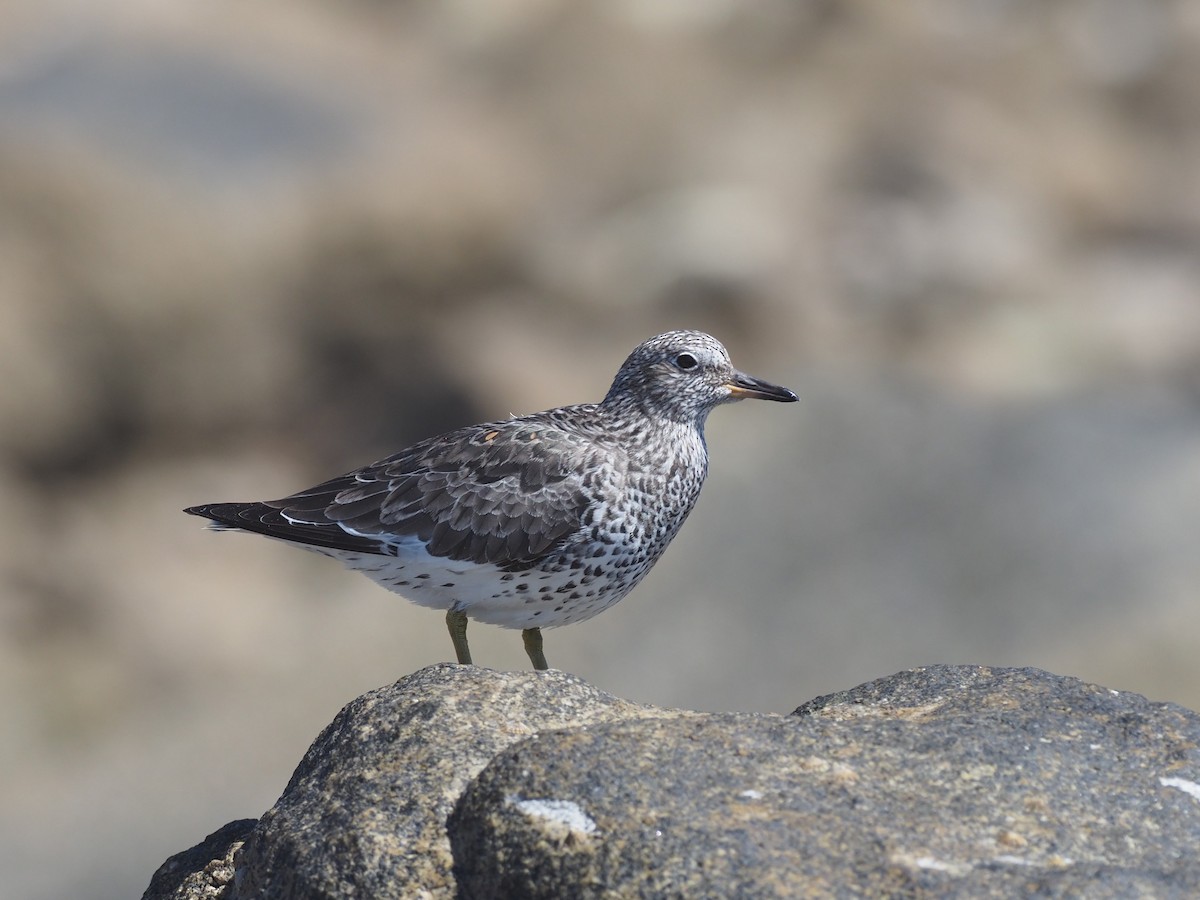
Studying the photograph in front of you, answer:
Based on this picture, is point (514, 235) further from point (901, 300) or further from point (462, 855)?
point (462, 855)

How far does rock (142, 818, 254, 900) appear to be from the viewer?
7.14 meters

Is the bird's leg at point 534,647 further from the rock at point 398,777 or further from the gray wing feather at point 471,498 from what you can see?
the rock at point 398,777

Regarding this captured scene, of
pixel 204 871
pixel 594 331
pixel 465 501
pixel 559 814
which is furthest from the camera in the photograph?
pixel 594 331

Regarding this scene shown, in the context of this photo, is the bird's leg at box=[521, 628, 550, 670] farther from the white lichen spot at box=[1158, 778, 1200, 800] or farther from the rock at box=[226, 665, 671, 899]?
the white lichen spot at box=[1158, 778, 1200, 800]

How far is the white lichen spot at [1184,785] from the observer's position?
5.89 metres

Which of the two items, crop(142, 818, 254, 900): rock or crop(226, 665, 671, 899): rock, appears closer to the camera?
crop(226, 665, 671, 899): rock

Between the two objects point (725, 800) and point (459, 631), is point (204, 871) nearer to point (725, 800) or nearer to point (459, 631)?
point (459, 631)

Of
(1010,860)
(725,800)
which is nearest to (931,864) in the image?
(1010,860)

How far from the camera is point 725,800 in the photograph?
18.3ft

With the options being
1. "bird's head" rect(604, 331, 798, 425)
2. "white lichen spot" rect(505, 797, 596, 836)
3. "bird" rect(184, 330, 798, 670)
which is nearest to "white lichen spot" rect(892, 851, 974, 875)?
"white lichen spot" rect(505, 797, 596, 836)

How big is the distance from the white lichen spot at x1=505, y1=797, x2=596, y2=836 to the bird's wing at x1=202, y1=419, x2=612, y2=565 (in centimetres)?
322

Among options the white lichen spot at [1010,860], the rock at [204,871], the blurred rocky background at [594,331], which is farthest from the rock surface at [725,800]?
the blurred rocky background at [594,331]

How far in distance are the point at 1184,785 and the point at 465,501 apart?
4.50 m

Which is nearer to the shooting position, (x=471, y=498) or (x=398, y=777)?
(x=398, y=777)
